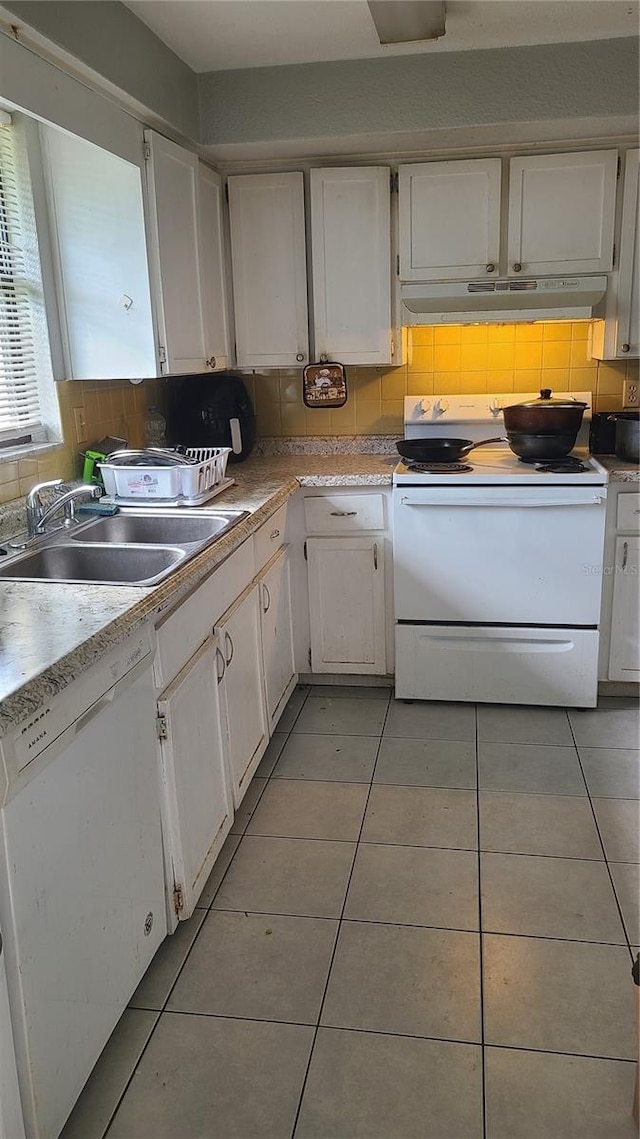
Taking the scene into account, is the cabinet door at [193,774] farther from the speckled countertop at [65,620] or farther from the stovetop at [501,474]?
the stovetop at [501,474]

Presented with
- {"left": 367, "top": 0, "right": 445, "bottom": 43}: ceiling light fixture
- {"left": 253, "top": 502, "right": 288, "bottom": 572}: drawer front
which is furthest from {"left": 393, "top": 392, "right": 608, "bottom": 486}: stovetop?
{"left": 367, "top": 0, "right": 445, "bottom": 43}: ceiling light fixture

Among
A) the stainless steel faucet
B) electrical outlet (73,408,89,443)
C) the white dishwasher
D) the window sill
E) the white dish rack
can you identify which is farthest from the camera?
electrical outlet (73,408,89,443)

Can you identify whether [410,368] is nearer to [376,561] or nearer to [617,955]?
[376,561]

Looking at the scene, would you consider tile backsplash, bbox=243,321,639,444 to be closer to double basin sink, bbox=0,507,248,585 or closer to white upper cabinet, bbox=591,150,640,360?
white upper cabinet, bbox=591,150,640,360

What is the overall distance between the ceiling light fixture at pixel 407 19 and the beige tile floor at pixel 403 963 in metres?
2.27

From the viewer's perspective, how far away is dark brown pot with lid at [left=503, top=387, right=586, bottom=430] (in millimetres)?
3100

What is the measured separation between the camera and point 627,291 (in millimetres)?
3098

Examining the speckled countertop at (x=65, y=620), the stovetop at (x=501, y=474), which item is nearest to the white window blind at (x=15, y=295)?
the speckled countertop at (x=65, y=620)

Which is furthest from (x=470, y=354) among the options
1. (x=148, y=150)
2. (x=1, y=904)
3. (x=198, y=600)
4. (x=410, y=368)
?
(x=1, y=904)

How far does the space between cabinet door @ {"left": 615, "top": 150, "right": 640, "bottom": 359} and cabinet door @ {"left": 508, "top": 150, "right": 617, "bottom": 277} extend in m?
0.05

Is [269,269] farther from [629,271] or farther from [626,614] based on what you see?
[626,614]

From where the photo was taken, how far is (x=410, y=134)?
113 inches

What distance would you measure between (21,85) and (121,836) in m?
1.67

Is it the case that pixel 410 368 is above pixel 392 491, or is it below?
above
